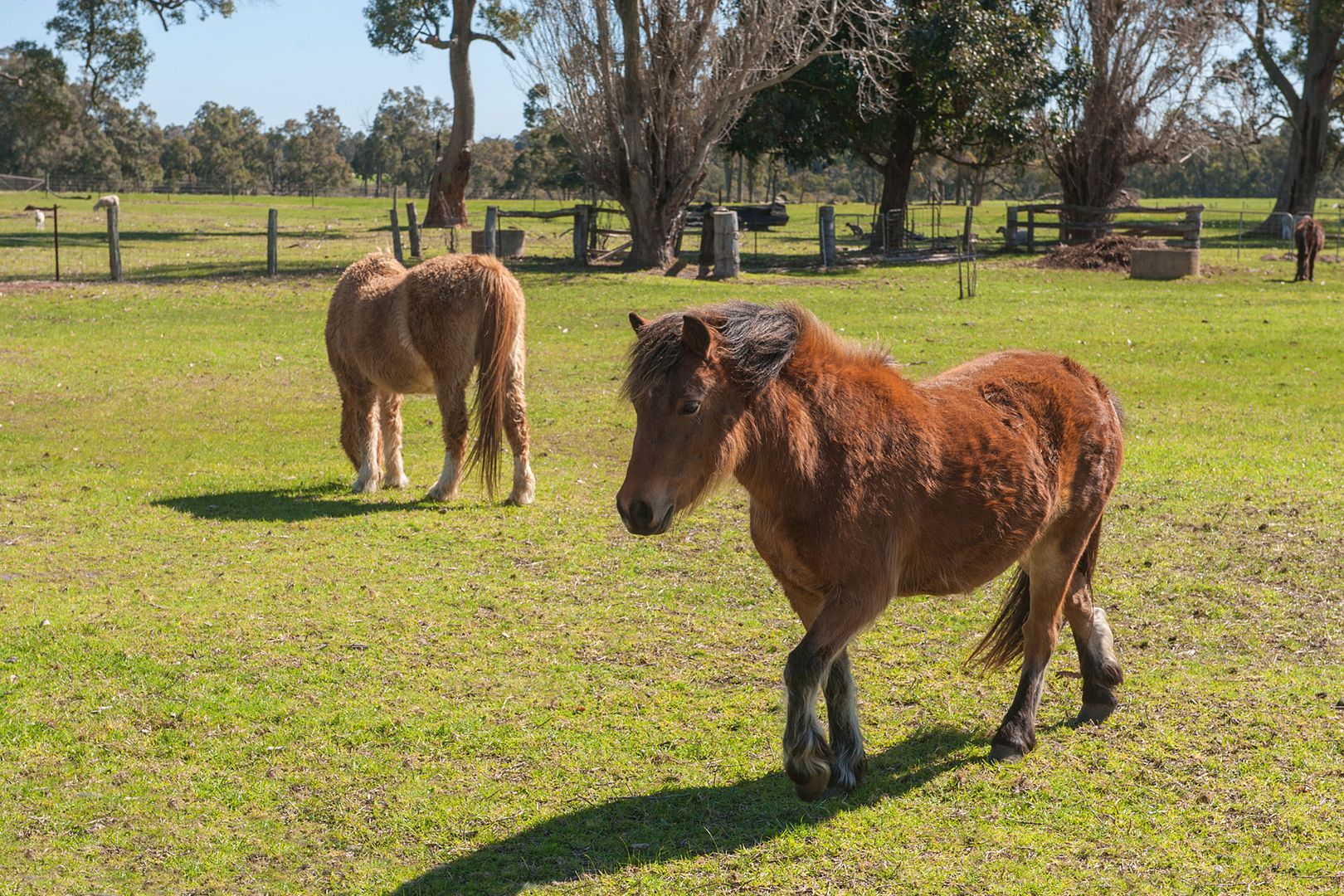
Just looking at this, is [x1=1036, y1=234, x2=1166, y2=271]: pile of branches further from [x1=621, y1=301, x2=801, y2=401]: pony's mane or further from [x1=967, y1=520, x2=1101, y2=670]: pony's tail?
[x1=621, y1=301, x2=801, y2=401]: pony's mane

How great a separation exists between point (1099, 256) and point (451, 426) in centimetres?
2622

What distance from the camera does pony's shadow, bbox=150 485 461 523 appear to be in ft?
32.8

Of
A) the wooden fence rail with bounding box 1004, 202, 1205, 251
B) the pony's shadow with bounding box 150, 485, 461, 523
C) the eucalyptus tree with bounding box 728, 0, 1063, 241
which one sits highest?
the eucalyptus tree with bounding box 728, 0, 1063, 241

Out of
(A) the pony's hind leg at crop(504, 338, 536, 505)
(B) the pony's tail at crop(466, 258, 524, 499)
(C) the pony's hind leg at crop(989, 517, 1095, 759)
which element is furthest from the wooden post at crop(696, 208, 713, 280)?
(C) the pony's hind leg at crop(989, 517, 1095, 759)

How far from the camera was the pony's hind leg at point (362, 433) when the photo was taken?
10812mm

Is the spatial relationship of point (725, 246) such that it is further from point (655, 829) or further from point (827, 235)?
point (655, 829)

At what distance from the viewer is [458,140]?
143ft

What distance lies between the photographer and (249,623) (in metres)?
7.24

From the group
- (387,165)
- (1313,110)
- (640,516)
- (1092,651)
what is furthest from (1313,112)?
(387,165)

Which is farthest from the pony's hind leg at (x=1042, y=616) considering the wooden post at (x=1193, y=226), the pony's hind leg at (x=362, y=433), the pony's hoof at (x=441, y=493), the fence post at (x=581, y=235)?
the wooden post at (x=1193, y=226)

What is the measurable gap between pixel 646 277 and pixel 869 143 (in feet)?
40.8

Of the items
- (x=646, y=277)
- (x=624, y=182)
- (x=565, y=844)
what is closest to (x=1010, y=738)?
(x=565, y=844)

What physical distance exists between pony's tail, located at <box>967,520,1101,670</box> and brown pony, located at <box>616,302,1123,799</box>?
0.02 meters

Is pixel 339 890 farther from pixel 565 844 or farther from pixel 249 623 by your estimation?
pixel 249 623
